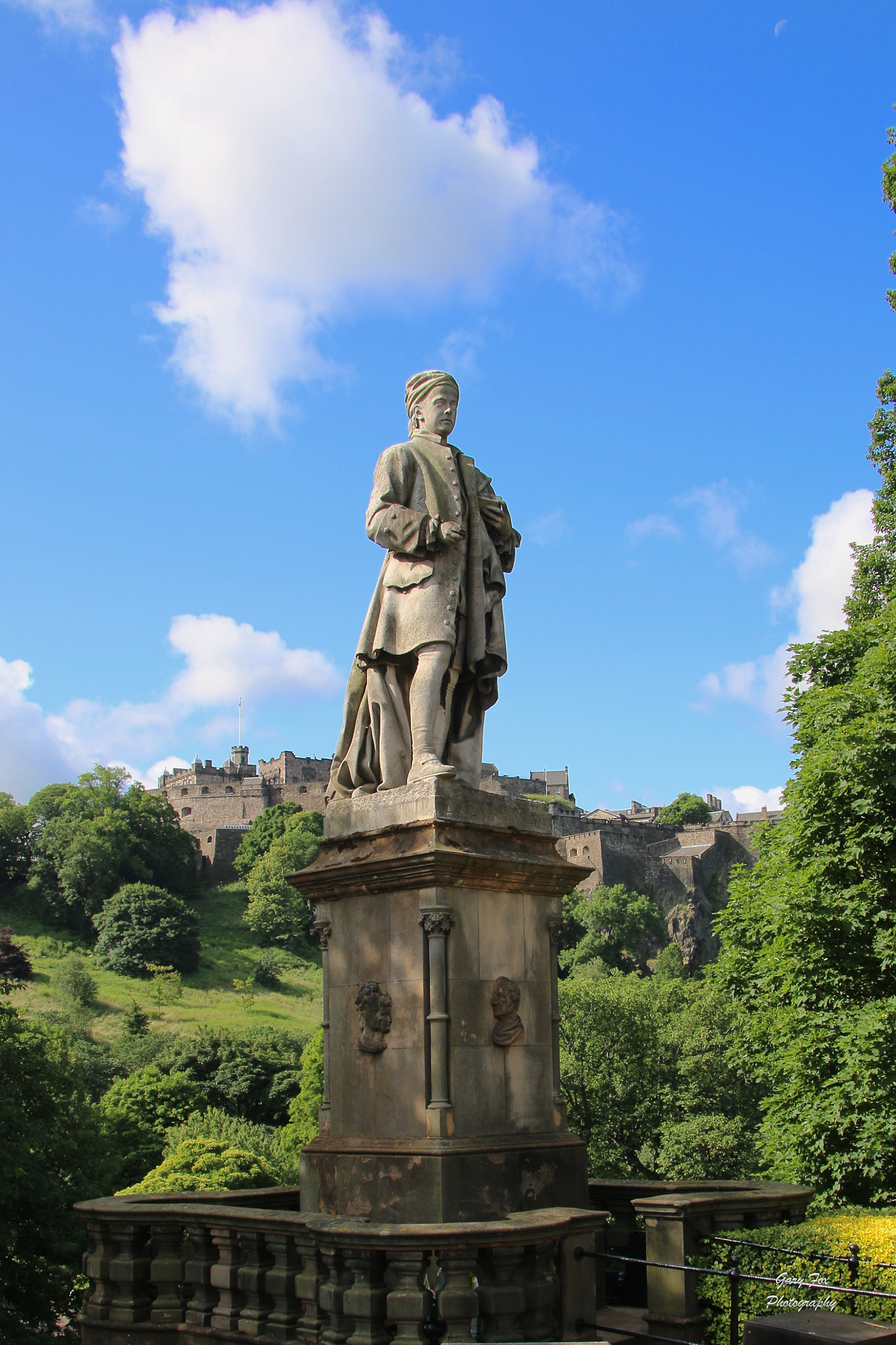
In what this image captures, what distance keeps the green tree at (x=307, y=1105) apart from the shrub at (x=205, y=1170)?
907cm

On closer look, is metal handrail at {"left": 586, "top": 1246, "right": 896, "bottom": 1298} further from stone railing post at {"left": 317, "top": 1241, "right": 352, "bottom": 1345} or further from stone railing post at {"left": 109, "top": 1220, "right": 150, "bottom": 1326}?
stone railing post at {"left": 109, "top": 1220, "right": 150, "bottom": 1326}

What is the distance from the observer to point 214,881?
13425 cm

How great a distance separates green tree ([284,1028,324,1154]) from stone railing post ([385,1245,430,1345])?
40.7 metres

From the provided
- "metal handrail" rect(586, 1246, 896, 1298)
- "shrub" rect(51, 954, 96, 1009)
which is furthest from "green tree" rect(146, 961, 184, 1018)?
"metal handrail" rect(586, 1246, 896, 1298)

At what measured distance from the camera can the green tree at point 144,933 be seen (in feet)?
301

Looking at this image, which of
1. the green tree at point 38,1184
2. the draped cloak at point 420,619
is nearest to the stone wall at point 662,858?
the green tree at point 38,1184

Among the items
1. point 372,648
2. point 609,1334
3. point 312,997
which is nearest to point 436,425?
point 372,648

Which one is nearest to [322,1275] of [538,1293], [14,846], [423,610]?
[538,1293]

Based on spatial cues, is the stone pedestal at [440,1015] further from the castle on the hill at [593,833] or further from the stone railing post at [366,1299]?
the castle on the hill at [593,833]

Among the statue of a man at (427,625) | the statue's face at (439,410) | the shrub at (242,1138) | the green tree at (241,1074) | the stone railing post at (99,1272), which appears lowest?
the shrub at (242,1138)

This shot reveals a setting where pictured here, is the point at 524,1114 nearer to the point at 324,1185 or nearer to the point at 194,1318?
the point at 324,1185

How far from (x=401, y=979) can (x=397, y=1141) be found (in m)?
1.01

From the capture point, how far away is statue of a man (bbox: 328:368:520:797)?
9.16 m

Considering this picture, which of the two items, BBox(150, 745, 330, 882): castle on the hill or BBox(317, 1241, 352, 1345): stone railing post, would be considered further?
BBox(150, 745, 330, 882): castle on the hill
